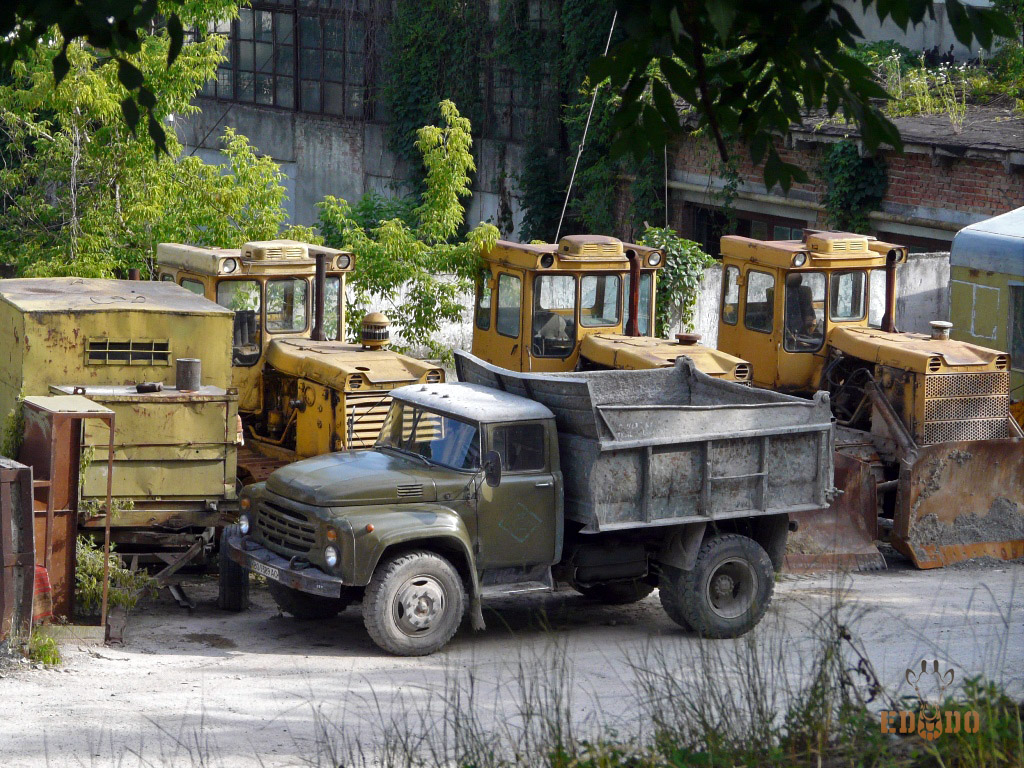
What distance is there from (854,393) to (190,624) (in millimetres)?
6830

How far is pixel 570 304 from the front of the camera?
13148 millimetres

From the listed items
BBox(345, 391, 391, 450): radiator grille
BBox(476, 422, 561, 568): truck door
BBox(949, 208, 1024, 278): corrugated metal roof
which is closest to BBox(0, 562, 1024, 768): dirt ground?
BBox(476, 422, 561, 568): truck door

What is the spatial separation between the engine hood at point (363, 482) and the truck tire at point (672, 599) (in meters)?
1.77

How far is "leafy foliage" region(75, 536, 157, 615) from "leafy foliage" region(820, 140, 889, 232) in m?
14.2

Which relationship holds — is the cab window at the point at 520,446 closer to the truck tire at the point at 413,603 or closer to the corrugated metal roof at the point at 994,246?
the truck tire at the point at 413,603

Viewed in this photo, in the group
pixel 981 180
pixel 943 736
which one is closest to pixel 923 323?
pixel 981 180

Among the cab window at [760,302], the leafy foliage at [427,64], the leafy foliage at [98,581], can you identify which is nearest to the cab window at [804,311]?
the cab window at [760,302]

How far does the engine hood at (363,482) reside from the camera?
29.6 feet

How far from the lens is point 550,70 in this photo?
81.6 feet

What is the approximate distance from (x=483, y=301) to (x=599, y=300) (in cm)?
132

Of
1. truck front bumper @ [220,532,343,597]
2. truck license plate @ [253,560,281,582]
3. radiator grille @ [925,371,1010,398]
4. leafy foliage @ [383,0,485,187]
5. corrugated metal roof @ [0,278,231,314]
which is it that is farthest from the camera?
leafy foliage @ [383,0,485,187]

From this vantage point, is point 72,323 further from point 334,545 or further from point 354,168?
point 354,168

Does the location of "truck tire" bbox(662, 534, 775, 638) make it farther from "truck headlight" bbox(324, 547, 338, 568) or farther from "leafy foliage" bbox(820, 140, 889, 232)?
"leafy foliage" bbox(820, 140, 889, 232)

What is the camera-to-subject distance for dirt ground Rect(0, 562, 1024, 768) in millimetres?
7117
